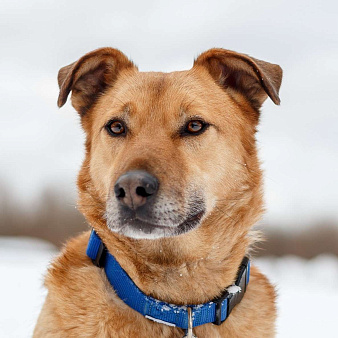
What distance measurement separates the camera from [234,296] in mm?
3250

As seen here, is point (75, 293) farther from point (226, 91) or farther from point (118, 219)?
point (226, 91)

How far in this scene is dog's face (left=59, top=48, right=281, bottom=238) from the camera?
2914 mm

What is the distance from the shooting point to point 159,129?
337 centimetres

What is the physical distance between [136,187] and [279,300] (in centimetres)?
239

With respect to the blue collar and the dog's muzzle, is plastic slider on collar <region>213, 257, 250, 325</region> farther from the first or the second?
the dog's muzzle

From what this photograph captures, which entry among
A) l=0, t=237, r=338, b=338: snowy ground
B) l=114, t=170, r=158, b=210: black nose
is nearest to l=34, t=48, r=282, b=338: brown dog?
l=114, t=170, r=158, b=210: black nose

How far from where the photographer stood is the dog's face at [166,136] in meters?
2.91

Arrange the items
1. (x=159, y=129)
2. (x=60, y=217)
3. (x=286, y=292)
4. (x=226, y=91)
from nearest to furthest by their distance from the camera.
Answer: (x=159, y=129), (x=226, y=91), (x=286, y=292), (x=60, y=217)

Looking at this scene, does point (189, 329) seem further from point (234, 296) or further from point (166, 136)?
point (166, 136)

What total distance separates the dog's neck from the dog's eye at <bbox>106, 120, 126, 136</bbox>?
2.48 feet

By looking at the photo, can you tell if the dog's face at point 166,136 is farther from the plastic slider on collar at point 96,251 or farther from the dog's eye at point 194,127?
the plastic slider on collar at point 96,251

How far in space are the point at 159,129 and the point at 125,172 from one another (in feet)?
2.01

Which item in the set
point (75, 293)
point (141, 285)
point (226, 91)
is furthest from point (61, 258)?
point (226, 91)

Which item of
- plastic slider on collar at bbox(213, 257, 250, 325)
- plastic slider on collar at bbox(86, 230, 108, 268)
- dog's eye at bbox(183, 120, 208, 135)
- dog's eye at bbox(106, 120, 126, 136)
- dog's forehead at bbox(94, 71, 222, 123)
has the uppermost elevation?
dog's forehead at bbox(94, 71, 222, 123)
